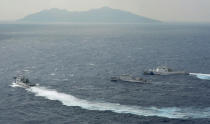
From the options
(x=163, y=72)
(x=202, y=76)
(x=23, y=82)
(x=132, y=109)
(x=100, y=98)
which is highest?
(x=163, y=72)

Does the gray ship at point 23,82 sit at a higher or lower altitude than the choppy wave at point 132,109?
higher

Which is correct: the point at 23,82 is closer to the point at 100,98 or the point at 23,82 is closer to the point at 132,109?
the point at 100,98

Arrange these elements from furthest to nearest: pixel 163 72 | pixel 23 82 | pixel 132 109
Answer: pixel 163 72 → pixel 23 82 → pixel 132 109

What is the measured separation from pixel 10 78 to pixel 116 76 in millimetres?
53763

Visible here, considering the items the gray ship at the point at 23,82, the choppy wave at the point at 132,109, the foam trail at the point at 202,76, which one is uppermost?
the foam trail at the point at 202,76

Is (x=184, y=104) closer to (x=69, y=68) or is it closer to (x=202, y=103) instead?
(x=202, y=103)

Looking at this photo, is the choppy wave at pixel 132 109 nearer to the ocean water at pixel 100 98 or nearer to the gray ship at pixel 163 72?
the ocean water at pixel 100 98

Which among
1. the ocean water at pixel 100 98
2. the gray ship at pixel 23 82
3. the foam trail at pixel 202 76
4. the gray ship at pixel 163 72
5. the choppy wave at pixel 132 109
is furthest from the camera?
the gray ship at pixel 163 72

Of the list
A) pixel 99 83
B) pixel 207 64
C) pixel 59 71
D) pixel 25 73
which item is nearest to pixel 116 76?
pixel 99 83

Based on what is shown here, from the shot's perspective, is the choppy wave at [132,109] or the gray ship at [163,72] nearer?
the choppy wave at [132,109]

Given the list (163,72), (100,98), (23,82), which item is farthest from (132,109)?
(163,72)

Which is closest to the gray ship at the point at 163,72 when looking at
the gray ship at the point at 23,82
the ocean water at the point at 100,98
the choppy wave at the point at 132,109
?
the ocean water at the point at 100,98

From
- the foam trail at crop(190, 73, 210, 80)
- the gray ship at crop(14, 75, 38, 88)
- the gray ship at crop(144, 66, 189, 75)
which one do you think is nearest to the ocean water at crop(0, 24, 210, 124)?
the foam trail at crop(190, 73, 210, 80)

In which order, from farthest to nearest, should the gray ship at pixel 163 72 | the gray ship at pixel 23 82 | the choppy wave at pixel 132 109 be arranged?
1. the gray ship at pixel 163 72
2. the gray ship at pixel 23 82
3. the choppy wave at pixel 132 109
